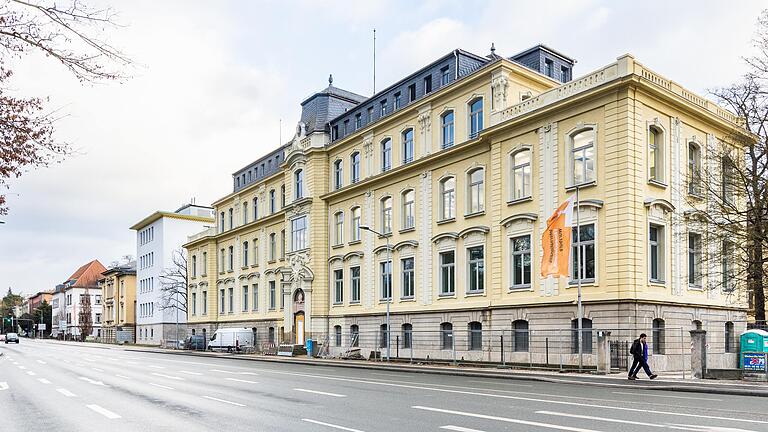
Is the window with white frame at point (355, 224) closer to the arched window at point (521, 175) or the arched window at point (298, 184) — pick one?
the arched window at point (298, 184)

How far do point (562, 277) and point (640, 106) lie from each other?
25.5 ft

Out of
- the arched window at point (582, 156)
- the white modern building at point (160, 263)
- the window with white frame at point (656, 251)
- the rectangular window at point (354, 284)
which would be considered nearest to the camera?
the window with white frame at point (656, 251)

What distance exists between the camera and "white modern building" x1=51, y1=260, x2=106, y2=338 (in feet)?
461

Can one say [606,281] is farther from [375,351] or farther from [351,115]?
[351,115]

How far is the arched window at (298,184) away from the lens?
53.3m

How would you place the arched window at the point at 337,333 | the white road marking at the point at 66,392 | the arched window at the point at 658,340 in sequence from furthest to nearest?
1. the arched window at the point at 337,333
2. the arched window at the point at 658,340
3. the white road marking at the point at 66,392

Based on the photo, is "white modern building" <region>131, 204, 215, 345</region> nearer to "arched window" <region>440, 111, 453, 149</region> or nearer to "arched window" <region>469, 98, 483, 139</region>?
"arched window" <region>440, 111, 453, 149</region>

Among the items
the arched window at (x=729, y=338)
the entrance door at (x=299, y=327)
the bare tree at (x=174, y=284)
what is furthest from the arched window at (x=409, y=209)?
the bare tree at (x=174, y=284)

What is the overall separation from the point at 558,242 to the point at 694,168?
853cm

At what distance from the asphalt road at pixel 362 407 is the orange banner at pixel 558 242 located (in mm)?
6625

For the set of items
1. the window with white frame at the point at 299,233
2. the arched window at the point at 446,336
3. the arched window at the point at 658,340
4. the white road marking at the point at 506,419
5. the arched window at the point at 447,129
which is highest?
the arched window at the point at 447,129

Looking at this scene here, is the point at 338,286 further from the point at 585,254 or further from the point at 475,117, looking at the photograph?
the point at 585,254

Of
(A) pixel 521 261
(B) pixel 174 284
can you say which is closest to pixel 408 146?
(A) pixel 521 261

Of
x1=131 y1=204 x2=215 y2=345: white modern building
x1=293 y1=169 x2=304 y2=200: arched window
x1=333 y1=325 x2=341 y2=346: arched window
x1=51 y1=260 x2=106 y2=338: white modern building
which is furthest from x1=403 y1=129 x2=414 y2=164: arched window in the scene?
x1=51 y1=260 x2=106 y2=338: white modern building
